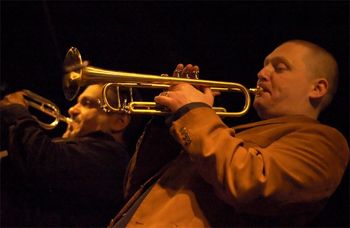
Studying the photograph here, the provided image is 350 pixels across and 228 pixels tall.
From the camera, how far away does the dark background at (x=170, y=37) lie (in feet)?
10.2

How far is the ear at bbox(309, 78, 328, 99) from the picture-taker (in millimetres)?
2074

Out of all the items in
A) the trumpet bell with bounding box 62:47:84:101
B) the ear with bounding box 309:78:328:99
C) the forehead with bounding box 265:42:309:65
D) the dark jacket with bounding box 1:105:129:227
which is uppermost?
the trumpet bell with bounding box 62:47:84:101

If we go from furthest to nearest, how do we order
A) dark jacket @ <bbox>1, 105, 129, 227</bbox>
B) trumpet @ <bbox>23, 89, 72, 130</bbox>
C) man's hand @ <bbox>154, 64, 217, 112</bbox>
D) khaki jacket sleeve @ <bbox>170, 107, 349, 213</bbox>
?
trumpet @ <bbox>23, 89, 72, 130</bbox> < dark jacket @ <bbox>1, 105, 129, 227</bbox> < man's hand @ <bbox>154, 64, 217, 112</bbox> < khaki jacket sleeve @ <bbox>170, 107, 349, 213</bbox>

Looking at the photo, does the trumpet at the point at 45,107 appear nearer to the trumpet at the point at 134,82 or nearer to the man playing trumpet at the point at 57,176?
the man playing trumpet at the point at 57,176

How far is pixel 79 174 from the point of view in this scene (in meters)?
2.64

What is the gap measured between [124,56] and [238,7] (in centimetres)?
81


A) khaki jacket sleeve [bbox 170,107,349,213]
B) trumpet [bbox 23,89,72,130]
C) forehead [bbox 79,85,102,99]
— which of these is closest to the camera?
khaki jacket sleeve [bbox 170,107,349,213]

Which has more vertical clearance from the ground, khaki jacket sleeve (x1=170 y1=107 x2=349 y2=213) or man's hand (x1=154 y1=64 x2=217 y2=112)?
man's hand (x1=154 y1=64 x2=217 y2=112)

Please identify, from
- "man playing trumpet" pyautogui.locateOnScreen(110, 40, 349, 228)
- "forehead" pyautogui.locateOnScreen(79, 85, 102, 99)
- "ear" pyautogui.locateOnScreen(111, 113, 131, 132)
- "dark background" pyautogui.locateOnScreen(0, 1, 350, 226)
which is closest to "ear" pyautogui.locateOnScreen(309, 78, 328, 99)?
"man playing trumpet" pyautogui.locateOnScreen(110, 40, 349, 228)

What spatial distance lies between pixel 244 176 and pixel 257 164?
6cm

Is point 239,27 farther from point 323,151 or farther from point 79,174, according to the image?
point 323,151

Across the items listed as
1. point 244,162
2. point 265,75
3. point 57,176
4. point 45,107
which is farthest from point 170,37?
point 244,162

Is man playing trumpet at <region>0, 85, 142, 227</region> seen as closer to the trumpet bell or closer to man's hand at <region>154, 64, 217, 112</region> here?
the trumpet bell

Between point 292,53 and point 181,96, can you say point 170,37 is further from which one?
point 181,96
